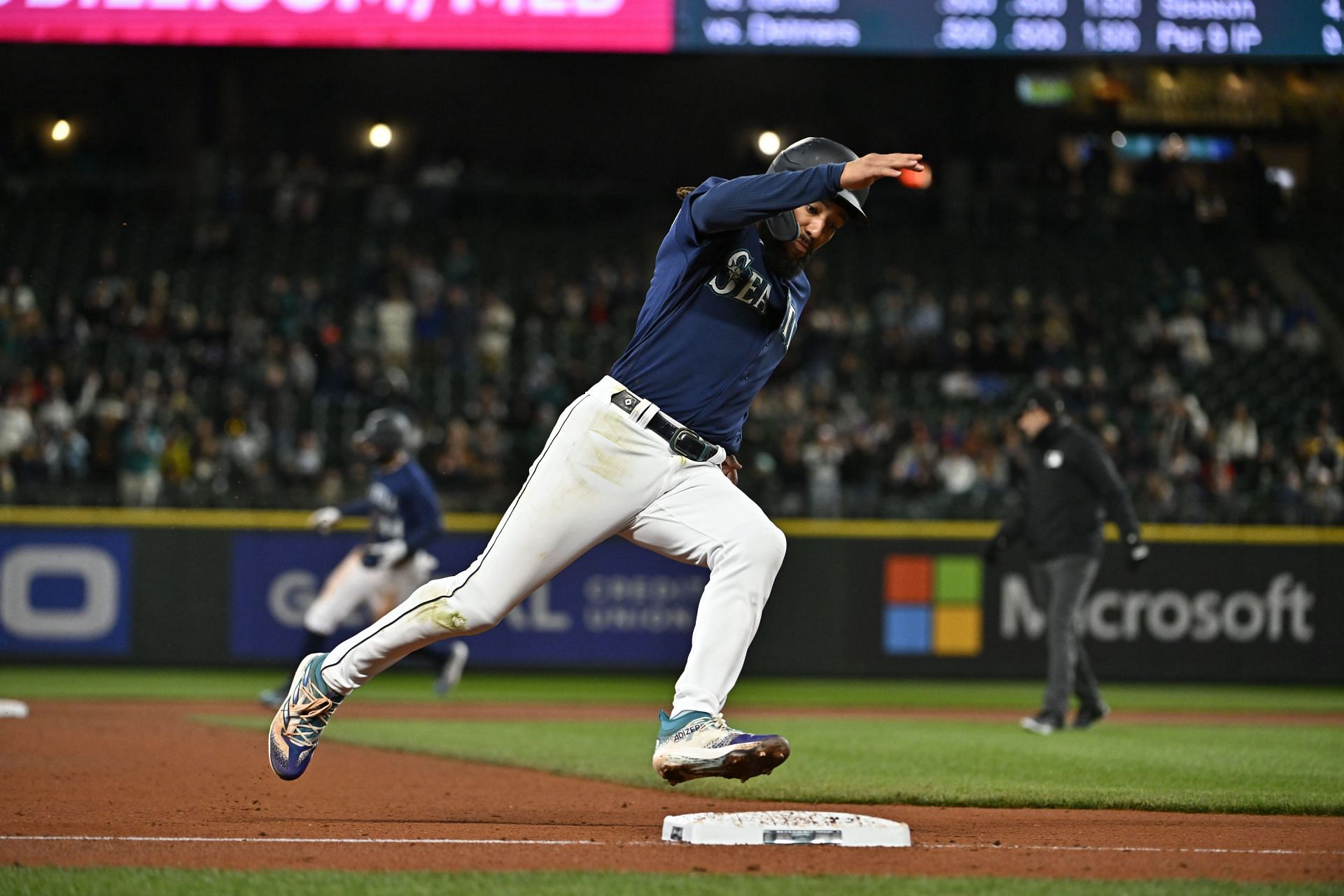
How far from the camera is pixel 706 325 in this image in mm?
5566

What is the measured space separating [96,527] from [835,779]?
9.98 meters

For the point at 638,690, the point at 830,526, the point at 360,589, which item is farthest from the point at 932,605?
the point at 360,589

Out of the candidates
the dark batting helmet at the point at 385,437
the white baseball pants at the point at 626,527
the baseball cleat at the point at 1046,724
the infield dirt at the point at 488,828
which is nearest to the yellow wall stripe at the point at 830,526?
the dark batting helmet at the point at 385,437

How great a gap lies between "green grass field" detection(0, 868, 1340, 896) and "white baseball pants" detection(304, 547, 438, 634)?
748 cm

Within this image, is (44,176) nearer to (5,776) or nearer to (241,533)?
(241,533)

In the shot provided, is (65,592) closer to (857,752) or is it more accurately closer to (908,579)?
(908,579)

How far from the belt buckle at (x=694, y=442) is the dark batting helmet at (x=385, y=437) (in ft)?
22.2

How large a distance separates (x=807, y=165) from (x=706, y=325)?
651 millimetres

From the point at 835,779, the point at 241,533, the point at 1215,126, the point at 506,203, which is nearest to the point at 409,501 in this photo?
the point at 241,533

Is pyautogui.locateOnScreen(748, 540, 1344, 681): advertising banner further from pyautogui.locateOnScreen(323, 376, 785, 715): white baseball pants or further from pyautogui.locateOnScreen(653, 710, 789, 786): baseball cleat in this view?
pyautogui.locateOnScreen(653, 710, 789, 786): baseball cleat

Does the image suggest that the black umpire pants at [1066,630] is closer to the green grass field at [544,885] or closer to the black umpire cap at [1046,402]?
the black umpire cap at [1046,402]

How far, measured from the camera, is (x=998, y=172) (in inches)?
1007

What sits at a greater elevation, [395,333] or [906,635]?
[395,333]

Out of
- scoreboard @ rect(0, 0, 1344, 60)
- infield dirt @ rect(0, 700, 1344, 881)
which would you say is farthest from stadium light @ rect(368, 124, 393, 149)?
infield dirt @ rect(0, 700, 1344, 881)
